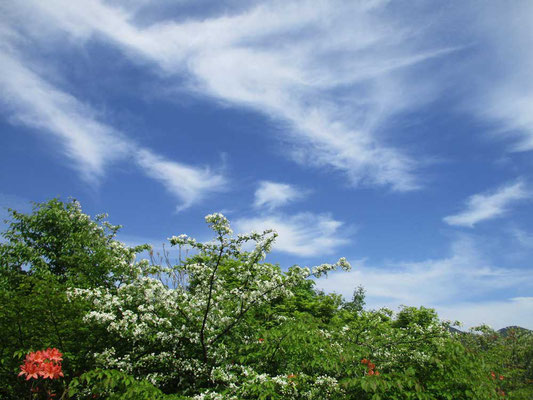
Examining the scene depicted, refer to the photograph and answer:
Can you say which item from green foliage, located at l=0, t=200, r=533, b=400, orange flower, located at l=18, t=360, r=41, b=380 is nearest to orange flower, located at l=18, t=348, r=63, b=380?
orange flower, located at l=18, t=360, r=41, b=380

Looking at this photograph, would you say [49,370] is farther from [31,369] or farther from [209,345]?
[209,345]

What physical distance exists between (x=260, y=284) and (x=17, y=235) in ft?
54.2

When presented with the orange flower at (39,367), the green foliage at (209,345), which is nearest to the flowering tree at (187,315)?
the green foliage at (209,345)

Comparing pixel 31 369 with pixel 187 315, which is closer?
pixel 31 369

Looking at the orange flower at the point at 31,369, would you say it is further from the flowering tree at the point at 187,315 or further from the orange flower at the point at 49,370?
the flowering tree at the point at 187,315

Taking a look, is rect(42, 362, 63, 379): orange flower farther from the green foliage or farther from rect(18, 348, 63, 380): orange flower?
the green foliage

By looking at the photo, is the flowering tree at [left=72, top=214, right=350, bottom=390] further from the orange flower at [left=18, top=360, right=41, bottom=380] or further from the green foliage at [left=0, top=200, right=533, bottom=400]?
the orange flower at [left=18, top=360, right=41, bottom=380]

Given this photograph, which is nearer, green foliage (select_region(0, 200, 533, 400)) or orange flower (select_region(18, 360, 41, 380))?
orange flower (select_region(18, 360, 41, 380))

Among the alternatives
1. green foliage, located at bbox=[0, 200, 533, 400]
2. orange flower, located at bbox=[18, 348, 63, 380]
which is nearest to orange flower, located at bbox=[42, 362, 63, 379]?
orange flower, located at bbox=[18, 348, 63, 380]

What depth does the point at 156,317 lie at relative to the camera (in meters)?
6.47

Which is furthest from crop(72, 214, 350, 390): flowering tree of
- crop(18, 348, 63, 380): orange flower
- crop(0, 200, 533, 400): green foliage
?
crop(18, 348, 63, 380): orange flower

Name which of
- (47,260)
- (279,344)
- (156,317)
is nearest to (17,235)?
(47,260)

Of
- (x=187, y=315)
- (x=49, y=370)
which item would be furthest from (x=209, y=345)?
(x=49, y=370)

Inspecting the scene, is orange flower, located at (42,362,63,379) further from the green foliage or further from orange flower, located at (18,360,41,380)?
the green foliage
